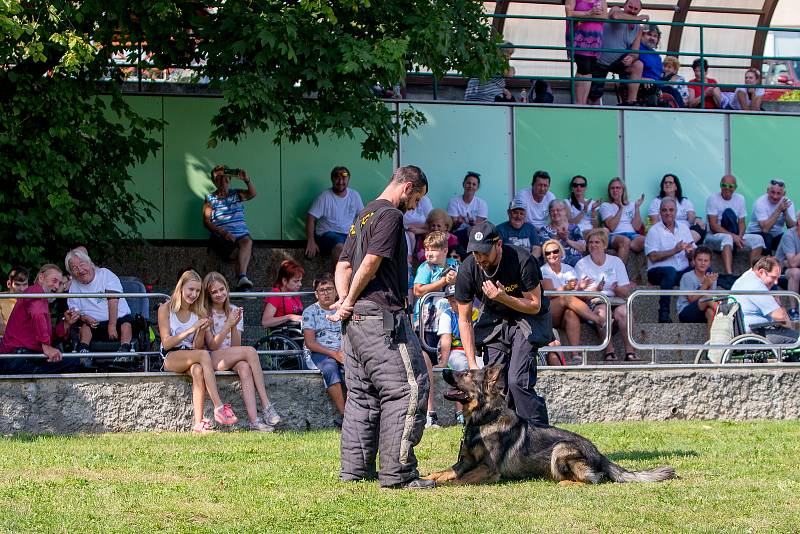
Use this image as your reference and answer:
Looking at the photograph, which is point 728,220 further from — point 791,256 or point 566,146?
point 566,146

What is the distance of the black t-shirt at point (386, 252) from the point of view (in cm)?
823

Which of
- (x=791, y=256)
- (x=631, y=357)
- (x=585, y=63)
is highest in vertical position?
(x=585, y=63)

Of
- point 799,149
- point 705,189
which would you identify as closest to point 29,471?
point 705,189

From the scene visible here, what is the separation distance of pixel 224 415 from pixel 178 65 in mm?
4971

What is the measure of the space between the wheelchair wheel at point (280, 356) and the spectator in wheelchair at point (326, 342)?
1.19 feet

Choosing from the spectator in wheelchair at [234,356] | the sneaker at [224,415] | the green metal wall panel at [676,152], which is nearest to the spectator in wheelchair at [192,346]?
the sneaker at [224,415]

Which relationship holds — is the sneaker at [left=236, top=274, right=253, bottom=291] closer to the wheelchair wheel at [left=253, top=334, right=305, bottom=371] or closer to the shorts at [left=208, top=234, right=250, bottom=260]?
the shorts at [left=208, top=234, right=250, bottom=260]

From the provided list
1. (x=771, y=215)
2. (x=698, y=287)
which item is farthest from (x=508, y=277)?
(x=771, y=215)

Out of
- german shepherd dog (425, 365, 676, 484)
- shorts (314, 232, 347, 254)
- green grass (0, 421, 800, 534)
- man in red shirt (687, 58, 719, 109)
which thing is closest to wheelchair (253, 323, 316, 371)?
green grass (0, 421, 800, 534)

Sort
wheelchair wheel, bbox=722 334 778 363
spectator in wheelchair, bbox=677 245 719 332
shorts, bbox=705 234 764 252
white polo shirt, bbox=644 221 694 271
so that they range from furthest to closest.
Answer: shorts, bbox=705 234 764 252 < white polo shirt, bbox=644 221 694 271 < spectator in wheelchair, bbox=677 245 719 332 < wheelchair wheel, bbox=722 334 778 363

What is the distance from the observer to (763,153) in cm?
1989

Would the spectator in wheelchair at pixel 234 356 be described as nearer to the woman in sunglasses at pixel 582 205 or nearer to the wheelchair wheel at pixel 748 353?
the wheelchair wheel at pixel 748 353

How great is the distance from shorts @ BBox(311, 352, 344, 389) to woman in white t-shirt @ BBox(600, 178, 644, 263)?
6521 mm

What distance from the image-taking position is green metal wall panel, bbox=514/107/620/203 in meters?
18.9
